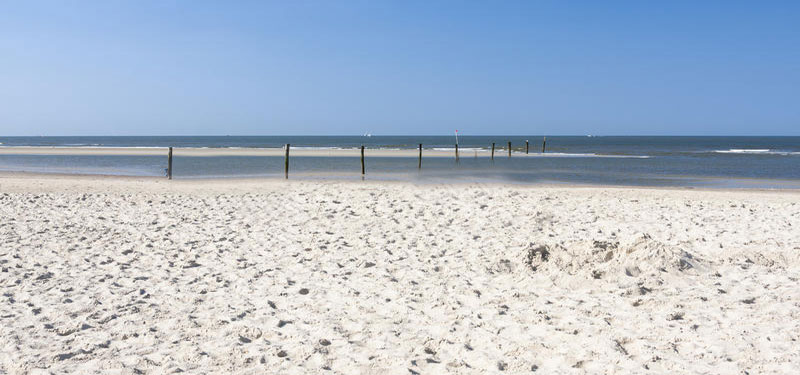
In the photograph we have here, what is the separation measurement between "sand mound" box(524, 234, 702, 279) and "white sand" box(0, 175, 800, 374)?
27 millimetres

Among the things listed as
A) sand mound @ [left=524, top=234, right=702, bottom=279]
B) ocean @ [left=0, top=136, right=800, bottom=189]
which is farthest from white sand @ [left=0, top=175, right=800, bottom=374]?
ocean @ [left=0, top=136, right=800, bottom=189]

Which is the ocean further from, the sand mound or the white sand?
the sand mound

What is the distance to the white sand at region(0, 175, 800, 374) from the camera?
175 inches

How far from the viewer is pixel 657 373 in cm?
412

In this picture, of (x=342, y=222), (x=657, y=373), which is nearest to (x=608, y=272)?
(x=657, y=373)

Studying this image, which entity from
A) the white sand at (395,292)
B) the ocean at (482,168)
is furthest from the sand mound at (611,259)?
the ocean at (482,168)

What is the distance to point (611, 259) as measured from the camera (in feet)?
→ 23.5

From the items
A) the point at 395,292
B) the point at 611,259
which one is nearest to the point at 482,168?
the point at 611,259

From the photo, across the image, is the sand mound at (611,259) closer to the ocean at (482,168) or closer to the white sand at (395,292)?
the white sand at (395,292)

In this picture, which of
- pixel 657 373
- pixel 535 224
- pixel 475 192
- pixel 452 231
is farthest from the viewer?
pixel 475 192

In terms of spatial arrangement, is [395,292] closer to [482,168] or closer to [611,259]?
[611,259]

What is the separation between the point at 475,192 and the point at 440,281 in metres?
8.39

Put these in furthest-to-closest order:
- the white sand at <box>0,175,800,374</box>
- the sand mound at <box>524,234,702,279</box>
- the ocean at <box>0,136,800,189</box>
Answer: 1. the ocean at <box>0,136,800,189</box>
2. the sand mound at <box>524,234,702,279</box>
3. the white sand at <box>0,175,800,374</box>

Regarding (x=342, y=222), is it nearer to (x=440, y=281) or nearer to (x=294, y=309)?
(x=440, y=281)
